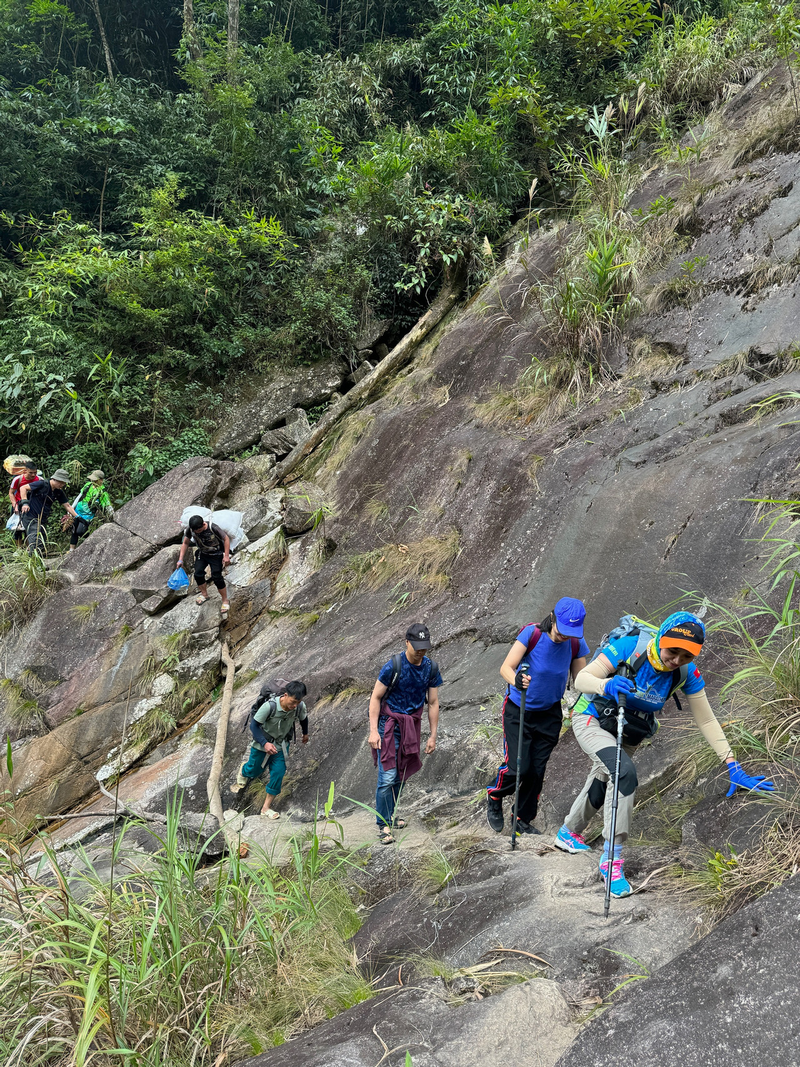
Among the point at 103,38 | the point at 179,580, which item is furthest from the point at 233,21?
the point at 179,580

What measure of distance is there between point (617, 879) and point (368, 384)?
906cm

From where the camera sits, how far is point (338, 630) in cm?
784

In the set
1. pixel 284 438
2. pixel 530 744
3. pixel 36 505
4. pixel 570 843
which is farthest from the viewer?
pixel 284 438

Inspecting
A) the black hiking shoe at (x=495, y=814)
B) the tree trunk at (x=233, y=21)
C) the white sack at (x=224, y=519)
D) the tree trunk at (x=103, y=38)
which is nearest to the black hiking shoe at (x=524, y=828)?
the black hiking shoe at (x=495, y=814)

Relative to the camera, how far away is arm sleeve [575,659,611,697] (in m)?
3.48

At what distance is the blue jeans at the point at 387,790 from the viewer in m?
4.85

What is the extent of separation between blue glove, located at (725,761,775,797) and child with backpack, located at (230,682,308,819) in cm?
336

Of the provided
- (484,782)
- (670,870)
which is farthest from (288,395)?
(670,870)

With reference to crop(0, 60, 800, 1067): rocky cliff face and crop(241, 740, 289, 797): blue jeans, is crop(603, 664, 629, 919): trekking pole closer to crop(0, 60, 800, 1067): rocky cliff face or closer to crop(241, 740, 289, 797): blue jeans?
crop(0, 60, 800, 1067): rocky cliff face

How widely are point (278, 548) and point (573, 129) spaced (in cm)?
860

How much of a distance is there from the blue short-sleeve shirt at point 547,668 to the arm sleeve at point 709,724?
840 millimetres

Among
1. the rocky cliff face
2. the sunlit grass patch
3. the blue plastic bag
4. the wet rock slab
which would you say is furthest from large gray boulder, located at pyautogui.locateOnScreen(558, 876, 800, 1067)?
the blue plastic bag

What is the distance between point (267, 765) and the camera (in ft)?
20.6

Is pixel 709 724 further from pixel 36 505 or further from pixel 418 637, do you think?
pixel 36 505
